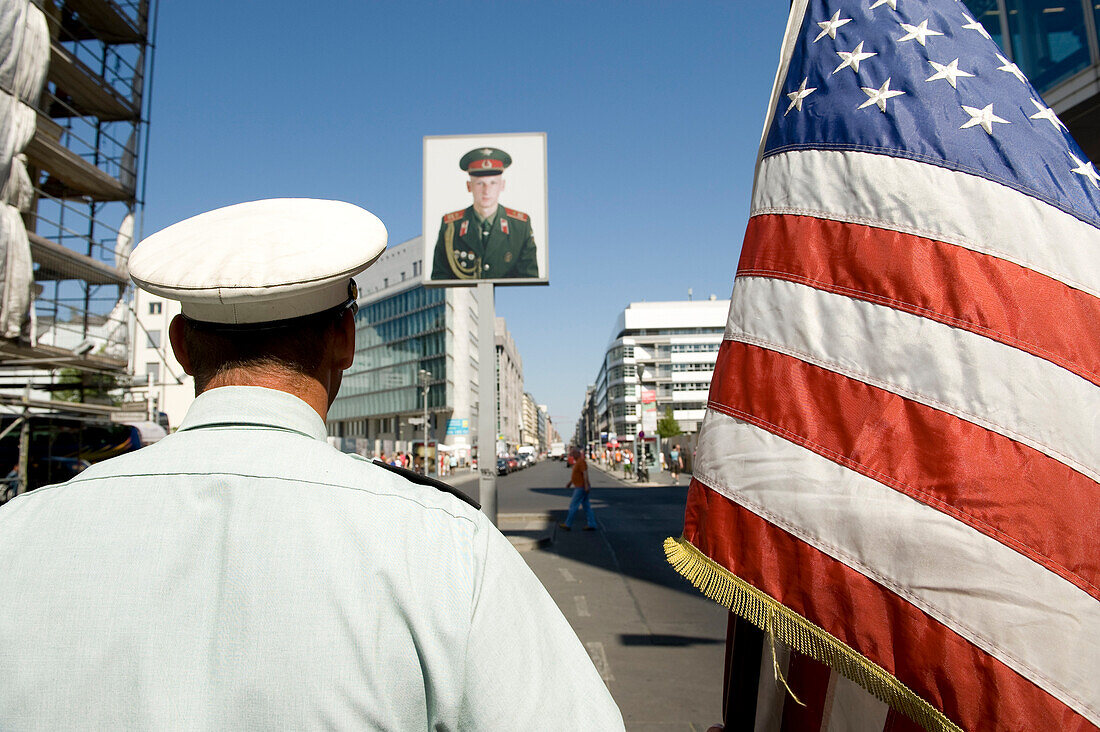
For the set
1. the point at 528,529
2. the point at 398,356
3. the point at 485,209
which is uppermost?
the point at 398,356

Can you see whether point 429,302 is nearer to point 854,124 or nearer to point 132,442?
point 132,442

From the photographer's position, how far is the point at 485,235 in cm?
Answer: 994

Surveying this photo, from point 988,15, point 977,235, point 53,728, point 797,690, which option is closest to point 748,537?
point 797,690

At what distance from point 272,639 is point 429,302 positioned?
67392 mm

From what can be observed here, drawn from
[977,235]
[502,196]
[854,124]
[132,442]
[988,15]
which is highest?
[988,15]

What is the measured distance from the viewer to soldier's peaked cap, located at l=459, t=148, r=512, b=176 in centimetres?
1004

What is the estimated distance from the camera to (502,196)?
32.9 ft

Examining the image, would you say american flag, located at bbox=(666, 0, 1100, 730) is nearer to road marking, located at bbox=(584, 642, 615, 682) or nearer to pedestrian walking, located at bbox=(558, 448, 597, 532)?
road marking, located at bbox=(584, 642, 615, 682)

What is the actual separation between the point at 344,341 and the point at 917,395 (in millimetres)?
1449

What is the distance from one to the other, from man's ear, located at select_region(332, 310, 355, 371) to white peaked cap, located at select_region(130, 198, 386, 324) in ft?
0.12

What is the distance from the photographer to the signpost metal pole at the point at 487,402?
933 cm

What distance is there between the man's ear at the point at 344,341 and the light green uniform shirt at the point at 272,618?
31 centimetres

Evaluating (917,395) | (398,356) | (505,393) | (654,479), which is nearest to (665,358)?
(505,393)

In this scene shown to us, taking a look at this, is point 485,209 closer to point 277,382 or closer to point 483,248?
point 483,248
